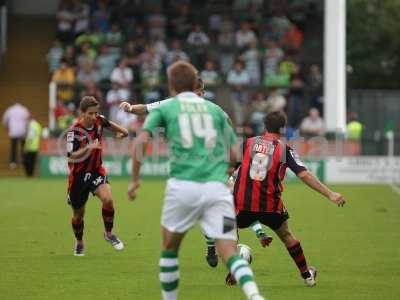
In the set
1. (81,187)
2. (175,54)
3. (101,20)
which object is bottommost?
(81,187)

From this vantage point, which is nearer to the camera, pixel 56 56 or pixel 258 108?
pixel 258 108

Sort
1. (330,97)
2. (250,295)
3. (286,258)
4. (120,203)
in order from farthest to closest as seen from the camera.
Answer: (330,97) → (120,203) → (286,258) → (250,295)

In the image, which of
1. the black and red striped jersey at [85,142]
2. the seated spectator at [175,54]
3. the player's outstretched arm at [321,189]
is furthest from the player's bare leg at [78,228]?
the seated spectator at [175,54]

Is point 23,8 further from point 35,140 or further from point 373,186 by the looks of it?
point 373,186

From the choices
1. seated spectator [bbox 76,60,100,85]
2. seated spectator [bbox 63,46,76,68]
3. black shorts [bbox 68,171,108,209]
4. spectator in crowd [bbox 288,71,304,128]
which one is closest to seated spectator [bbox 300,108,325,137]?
spectator in crowd [bbox 288,71,304,128]

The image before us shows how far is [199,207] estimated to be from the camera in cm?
777

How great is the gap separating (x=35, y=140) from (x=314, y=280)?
836 inches

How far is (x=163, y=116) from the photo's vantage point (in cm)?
789

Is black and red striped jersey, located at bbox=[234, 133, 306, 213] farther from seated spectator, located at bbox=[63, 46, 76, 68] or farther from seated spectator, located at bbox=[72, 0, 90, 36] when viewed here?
seated spectator, located at bbox=[72, 0, 90, 36]

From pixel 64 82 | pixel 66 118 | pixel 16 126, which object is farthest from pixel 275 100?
pixel 16 126

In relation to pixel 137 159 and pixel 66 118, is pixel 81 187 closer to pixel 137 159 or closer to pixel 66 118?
pixel 137 159

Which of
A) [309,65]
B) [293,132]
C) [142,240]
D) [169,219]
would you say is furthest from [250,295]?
[309,65]

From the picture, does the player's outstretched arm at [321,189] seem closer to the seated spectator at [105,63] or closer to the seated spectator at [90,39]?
the seated spectator at [105,63]

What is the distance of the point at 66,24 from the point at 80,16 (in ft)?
1.79
